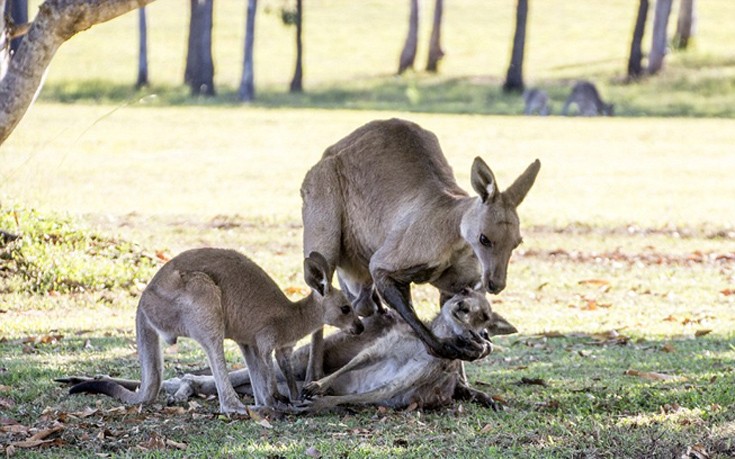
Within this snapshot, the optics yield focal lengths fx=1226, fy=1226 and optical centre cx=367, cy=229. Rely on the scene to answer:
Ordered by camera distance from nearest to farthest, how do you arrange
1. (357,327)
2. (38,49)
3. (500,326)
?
1. (38,49)
2. (357,327)
3. (500,326)

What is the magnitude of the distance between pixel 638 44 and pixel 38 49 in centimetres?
3695

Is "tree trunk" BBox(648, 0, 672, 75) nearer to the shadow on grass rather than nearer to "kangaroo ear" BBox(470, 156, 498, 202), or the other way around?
the shadow on grass

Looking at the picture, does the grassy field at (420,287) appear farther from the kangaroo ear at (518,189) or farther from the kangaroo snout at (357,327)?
the kangaroo ear at (518,189)

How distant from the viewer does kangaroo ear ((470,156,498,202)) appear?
6.74 meters

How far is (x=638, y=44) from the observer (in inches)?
1633

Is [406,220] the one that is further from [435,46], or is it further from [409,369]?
[435,46]

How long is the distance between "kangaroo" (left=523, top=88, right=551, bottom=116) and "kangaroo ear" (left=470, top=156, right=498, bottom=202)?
28.2m

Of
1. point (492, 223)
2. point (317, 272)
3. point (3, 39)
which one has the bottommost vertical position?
point (317, 272)

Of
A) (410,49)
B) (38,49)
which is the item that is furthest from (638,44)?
(38,49)

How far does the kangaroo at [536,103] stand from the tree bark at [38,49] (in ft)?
93.9

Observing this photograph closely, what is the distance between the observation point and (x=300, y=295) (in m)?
11.8

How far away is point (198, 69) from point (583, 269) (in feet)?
98.2

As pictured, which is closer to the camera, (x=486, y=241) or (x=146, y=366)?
(x=486, y=241)

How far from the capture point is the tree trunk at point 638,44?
40.6 m
